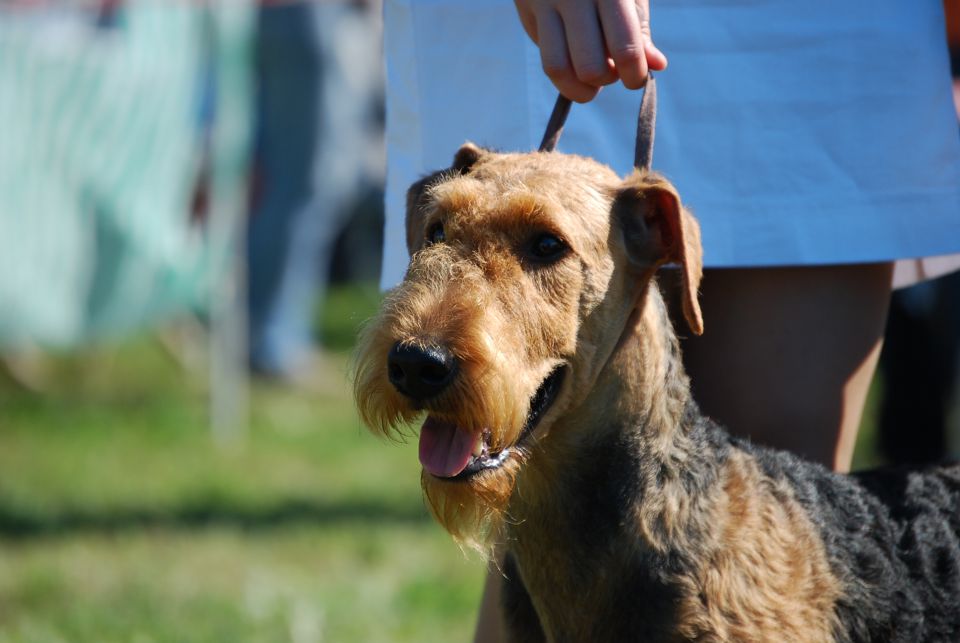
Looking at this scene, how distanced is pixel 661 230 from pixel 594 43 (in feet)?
1.40

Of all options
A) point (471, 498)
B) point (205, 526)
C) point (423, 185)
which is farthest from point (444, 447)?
point (205, 526)

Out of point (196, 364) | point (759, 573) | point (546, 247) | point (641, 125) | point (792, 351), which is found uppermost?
point (641, 125)

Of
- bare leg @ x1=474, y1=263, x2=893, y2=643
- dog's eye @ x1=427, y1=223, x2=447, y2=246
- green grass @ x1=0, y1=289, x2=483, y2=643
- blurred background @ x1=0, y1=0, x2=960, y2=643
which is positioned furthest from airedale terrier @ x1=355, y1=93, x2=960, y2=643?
blurred background @ x1=0, y1=0, x2=960, y2=643

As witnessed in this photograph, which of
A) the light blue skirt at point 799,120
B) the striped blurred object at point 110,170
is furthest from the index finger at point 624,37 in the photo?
the striped blurred object at point 110,170

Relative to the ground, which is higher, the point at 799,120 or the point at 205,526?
the point at 799,120

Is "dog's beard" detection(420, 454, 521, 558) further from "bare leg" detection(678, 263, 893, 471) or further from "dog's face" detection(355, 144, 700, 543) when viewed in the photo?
"bare leg" detection(678, 263, 893, 471)

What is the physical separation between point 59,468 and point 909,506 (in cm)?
495

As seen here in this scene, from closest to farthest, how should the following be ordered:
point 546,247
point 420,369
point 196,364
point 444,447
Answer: point 420,369 → point 444,447 → point 546,247 → point 196,364

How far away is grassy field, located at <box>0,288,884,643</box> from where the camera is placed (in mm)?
4328

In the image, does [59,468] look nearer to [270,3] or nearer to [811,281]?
[270,3]

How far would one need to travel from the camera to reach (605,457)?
246cm

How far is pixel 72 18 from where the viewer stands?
7695mm

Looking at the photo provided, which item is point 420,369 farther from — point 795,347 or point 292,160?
point 292,160

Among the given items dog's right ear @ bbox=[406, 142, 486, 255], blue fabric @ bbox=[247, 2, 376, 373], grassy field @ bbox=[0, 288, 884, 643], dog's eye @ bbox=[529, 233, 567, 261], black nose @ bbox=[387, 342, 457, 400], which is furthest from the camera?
blue fabric @ bbox=[247, 2, 376, 373]
